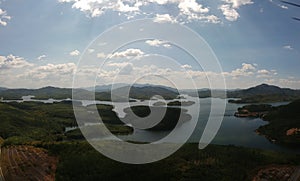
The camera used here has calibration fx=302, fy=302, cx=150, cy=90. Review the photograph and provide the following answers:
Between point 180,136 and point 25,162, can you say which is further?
point 180,136

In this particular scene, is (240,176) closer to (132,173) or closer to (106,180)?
(132,173)

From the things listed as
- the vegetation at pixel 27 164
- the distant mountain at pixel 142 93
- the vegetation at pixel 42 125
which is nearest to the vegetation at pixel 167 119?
the vegetation at pixel 42 125

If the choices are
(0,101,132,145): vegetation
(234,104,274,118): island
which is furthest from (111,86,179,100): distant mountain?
(234,104,274,118): island

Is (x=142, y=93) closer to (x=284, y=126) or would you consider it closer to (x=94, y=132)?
(x=94, y=132)

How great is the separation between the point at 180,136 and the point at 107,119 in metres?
27.0

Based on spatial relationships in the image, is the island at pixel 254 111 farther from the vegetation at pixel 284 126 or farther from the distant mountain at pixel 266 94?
the distant mountain at pixel 266 94

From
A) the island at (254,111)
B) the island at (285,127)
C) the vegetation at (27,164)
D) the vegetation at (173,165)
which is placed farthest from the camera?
the island at (254,111)

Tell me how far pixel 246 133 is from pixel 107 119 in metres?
30.8

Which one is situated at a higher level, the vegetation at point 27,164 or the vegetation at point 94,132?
the vegetation at point 27,164

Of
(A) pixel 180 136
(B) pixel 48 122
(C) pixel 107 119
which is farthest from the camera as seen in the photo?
(C) pixel 107 119

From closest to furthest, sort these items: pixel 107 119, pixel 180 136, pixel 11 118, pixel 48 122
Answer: pixel 180 136 < pixel 11 118 < pixel 48 122 < pixel 107 119

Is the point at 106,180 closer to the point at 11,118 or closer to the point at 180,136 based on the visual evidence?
the point at 180,136

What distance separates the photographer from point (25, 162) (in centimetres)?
2450

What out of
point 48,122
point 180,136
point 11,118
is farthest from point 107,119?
point 180,136
